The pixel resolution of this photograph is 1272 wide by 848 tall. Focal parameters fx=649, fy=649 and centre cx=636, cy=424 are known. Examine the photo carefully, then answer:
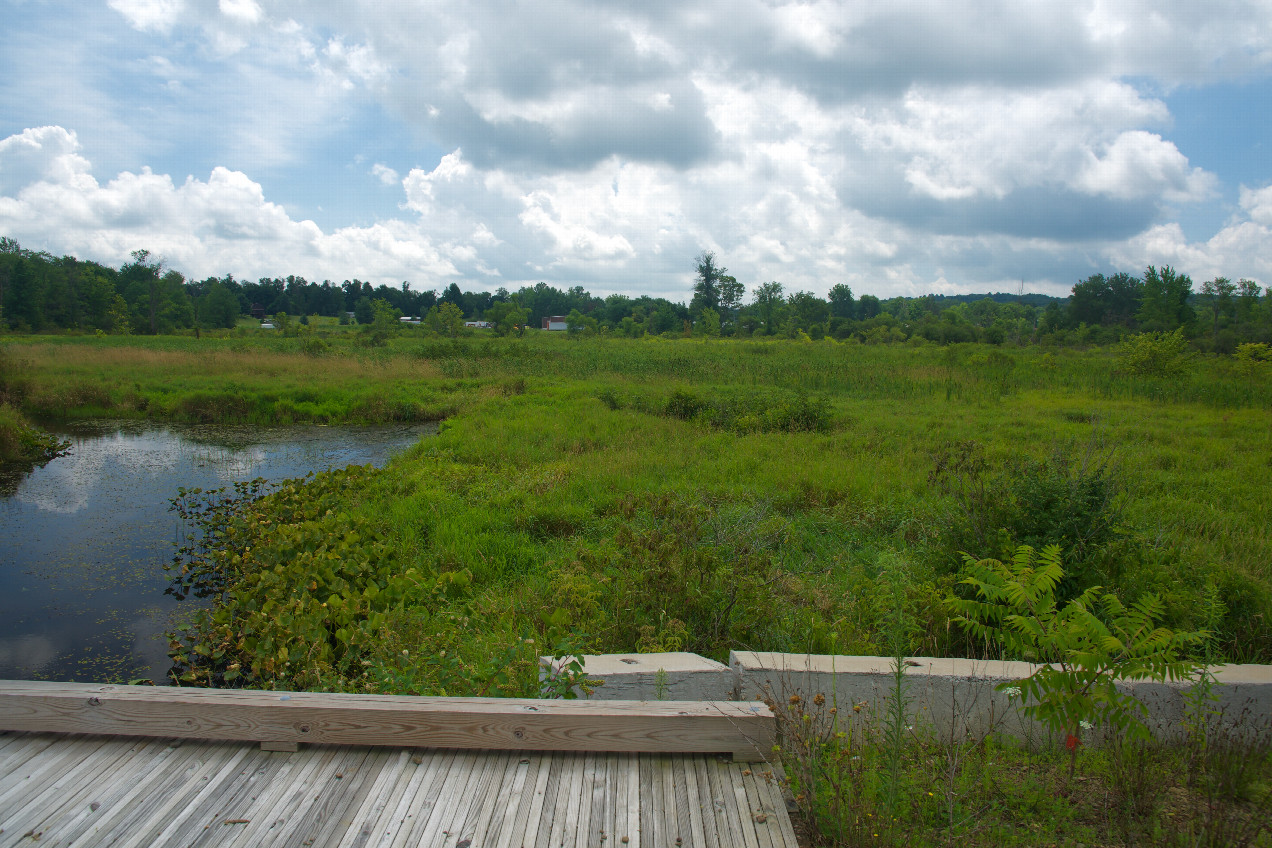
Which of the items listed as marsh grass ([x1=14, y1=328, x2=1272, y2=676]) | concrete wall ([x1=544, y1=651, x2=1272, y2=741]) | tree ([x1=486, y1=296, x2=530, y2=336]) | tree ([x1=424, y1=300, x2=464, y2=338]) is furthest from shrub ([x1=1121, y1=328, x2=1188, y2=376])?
tree ([x1=486, y1=296, x2=530, y2=336])

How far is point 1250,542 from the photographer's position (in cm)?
618

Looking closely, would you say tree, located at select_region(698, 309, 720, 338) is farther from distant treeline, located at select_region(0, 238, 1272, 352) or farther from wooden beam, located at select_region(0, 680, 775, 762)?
wooden beam, located at select_region(0, 680, 775, 762)

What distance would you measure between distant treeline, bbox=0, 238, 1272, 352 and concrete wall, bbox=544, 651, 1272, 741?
117 feet

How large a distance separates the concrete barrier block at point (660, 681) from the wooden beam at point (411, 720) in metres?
0.50

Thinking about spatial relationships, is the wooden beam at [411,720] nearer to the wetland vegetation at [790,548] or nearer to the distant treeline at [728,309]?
the wetland vegetation at [790,548]

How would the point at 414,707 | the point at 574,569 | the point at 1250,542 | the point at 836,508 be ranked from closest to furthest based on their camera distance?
the point at 414,707 < the point at 574,569 < the point at 1250,542 < the point at 836,508

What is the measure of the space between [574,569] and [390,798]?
3062mm

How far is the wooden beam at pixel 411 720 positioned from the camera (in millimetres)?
2469

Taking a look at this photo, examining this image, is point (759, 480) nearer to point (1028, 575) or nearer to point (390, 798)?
point (1028, 575)

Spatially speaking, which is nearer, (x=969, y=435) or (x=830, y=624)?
(x=830, y=624)

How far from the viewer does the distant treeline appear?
43.6 m

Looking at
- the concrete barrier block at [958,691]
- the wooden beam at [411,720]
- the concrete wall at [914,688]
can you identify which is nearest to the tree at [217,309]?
the wooden beam at [411,720]

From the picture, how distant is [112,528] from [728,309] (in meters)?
71.4

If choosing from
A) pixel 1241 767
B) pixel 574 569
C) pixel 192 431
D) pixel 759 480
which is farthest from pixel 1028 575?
pixel 192 431
